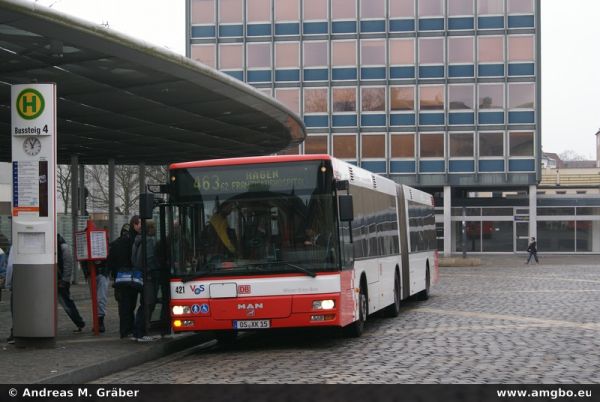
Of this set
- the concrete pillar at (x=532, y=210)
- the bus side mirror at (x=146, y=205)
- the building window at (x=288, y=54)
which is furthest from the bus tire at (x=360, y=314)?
the building window at (x=288, y=54)

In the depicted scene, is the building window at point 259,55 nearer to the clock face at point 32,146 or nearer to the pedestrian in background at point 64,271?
the pedestrian in background at point 64,271

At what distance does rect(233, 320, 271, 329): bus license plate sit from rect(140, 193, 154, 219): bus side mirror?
6.36ft

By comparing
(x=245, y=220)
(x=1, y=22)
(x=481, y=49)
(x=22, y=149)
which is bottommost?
(x=245, y=220)

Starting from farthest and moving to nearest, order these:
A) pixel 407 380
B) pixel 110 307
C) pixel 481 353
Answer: pixel 110 307 → pixel 481 353 → pixel 407 380

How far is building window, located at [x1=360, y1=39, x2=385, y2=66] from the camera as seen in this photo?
58844 mm

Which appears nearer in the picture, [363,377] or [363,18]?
[363,377]

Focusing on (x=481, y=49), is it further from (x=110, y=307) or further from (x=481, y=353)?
(x=481, y=353)

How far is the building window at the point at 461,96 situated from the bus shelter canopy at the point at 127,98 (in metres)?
26.3

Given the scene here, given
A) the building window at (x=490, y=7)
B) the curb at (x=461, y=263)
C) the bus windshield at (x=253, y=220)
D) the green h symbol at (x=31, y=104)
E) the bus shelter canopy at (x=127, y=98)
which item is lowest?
the curb at (x=461, y=263)

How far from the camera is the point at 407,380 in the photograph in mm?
10102

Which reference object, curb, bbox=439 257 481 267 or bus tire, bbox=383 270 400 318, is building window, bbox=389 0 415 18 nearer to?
curb, bbox=439 257 481 267

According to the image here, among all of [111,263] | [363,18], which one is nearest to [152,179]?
[363,18]

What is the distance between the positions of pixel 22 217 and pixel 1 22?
261cm

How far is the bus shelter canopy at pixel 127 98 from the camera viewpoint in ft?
46.1
